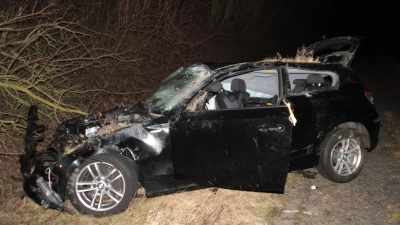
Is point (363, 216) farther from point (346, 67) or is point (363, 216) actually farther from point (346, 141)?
point (346, 67)

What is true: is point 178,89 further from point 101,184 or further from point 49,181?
point 49,181

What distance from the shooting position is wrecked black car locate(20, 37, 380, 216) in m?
3.43

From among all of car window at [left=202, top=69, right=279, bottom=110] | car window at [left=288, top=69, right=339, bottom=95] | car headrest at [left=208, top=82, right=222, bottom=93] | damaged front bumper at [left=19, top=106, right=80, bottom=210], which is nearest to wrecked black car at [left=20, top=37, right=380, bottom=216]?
damaged front bumper at [left=19, top=106, right=80, bottom=210]

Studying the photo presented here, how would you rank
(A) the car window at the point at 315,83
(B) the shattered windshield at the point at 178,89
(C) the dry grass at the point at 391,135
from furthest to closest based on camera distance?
1. (C) the dry grass at the point at 391,135
2. (A) the car window at the point at 315,83
3. (B) the shattered windshield at the point at 178,89

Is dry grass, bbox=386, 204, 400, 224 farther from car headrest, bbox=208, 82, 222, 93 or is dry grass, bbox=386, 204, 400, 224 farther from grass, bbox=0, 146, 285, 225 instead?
car headrest, bbox=208, 82, 222, 93

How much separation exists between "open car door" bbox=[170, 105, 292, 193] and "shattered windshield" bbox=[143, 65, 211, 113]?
10.8 inches

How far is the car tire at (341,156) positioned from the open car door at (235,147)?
953 millimetres

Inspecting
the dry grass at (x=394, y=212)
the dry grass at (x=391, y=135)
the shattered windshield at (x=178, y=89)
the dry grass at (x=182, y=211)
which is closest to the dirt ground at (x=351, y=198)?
the dry grass at (x=394, y=212)

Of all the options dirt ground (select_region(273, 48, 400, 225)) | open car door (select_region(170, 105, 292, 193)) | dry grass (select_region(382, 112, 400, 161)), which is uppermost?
open car door (select_region(170, 105, 292, 193))

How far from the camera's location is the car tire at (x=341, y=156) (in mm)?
4039

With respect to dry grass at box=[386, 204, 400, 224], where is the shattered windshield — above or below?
above

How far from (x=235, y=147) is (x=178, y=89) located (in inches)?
44.9

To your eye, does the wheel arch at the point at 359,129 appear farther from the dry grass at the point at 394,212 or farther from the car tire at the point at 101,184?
the car tire at the point at 101,184

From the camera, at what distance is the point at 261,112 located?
349 cm
